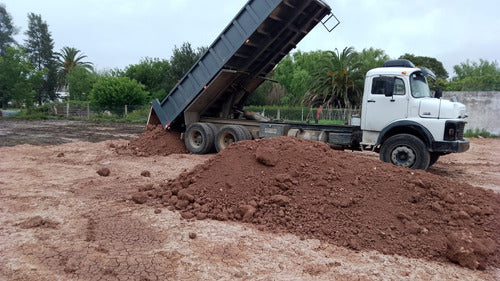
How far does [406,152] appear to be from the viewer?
26.6 feet

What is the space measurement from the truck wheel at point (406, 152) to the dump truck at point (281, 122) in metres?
0.02

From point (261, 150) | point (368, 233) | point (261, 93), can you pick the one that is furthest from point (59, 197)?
point (261, 93)

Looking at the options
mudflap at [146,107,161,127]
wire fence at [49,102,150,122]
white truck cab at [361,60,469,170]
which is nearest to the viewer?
white truck cab at [361,60,469,170]

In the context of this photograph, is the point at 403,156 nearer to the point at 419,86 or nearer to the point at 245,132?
the point at 419,86

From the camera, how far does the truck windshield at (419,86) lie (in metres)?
8.23

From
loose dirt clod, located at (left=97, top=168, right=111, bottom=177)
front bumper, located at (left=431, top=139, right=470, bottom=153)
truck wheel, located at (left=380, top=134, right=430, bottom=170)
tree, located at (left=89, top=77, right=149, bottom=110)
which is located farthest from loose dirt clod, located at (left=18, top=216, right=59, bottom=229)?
tree, located at (left=89, top=77, right=149, bottom=110)

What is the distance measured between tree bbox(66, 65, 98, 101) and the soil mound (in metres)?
47.5

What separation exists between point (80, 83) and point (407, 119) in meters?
48.5

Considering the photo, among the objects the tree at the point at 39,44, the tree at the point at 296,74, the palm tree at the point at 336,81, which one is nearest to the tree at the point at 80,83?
the tree at the point at 39,44

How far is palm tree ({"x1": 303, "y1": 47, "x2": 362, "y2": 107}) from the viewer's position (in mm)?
31109

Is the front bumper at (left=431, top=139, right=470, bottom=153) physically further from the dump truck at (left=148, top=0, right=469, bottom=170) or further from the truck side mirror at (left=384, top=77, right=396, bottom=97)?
the truck side mirror at (left=384, top=77, right=396, bottom=97)

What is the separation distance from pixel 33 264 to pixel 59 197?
8.68 feet

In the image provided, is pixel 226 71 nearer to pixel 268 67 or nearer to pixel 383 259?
pixel 268 67

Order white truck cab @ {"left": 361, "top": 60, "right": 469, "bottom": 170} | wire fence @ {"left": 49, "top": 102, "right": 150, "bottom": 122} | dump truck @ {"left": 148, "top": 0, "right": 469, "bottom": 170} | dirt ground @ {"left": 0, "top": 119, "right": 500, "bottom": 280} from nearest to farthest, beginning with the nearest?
dirt ground @ {"left": 0, "top": 119, "right": 500, "bottom": 280}
white truck cab @ {"left": 361, "top": 60, "right": 469, "bottom": 170}
dump truck @ {"left": 148, "top": 0, "right": 469, "bottom": 170}
wire fence @ {"left": 49, "top": 102, "right": 150, "bottom": 122}
